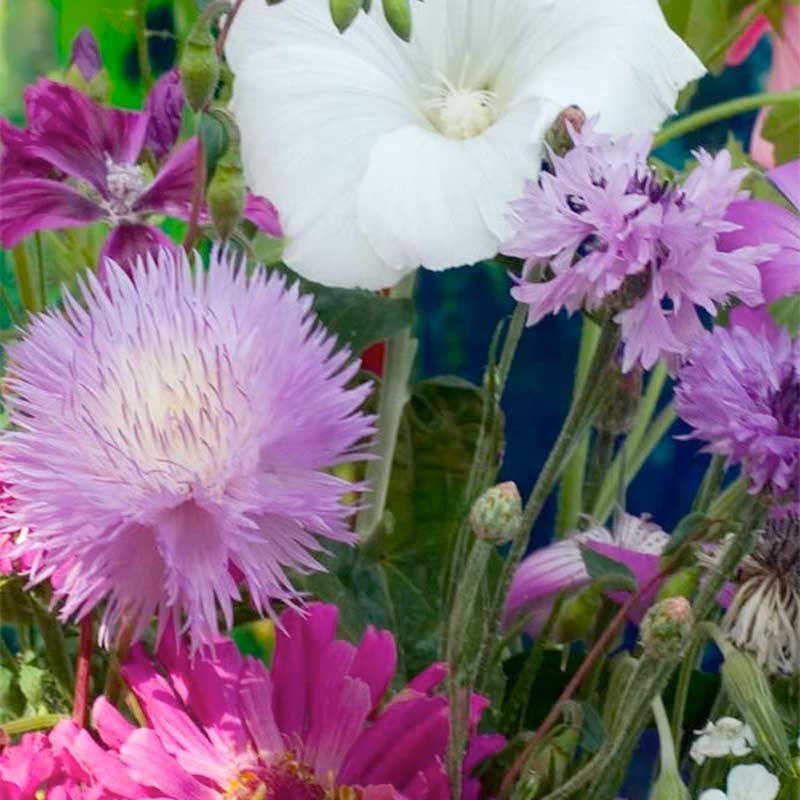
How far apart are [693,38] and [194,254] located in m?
0.17

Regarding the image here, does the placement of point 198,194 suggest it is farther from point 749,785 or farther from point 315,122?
point 749,785

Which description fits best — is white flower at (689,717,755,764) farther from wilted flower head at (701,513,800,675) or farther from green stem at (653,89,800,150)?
green stem at (653,89,800,150)

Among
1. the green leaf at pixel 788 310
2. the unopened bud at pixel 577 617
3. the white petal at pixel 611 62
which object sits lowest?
the unopened bud at pixel 577 617

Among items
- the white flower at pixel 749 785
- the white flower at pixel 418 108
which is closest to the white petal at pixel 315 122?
the white flower at pixel 418 108

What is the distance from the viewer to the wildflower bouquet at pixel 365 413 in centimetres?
24

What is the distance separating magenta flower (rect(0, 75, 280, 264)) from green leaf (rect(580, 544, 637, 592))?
86mm

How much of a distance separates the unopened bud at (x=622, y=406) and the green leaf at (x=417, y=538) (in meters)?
0.03

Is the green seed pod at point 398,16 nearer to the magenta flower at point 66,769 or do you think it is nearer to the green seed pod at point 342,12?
the green seed pod at point 342,12

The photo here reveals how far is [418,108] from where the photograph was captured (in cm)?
30

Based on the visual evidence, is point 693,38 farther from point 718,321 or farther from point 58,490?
point 58,490

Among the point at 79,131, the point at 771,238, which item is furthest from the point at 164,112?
the point at 771,238

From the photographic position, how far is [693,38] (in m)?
0.38

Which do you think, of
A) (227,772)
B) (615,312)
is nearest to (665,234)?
(615,312)

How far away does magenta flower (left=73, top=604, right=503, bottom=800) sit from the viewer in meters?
0.26
